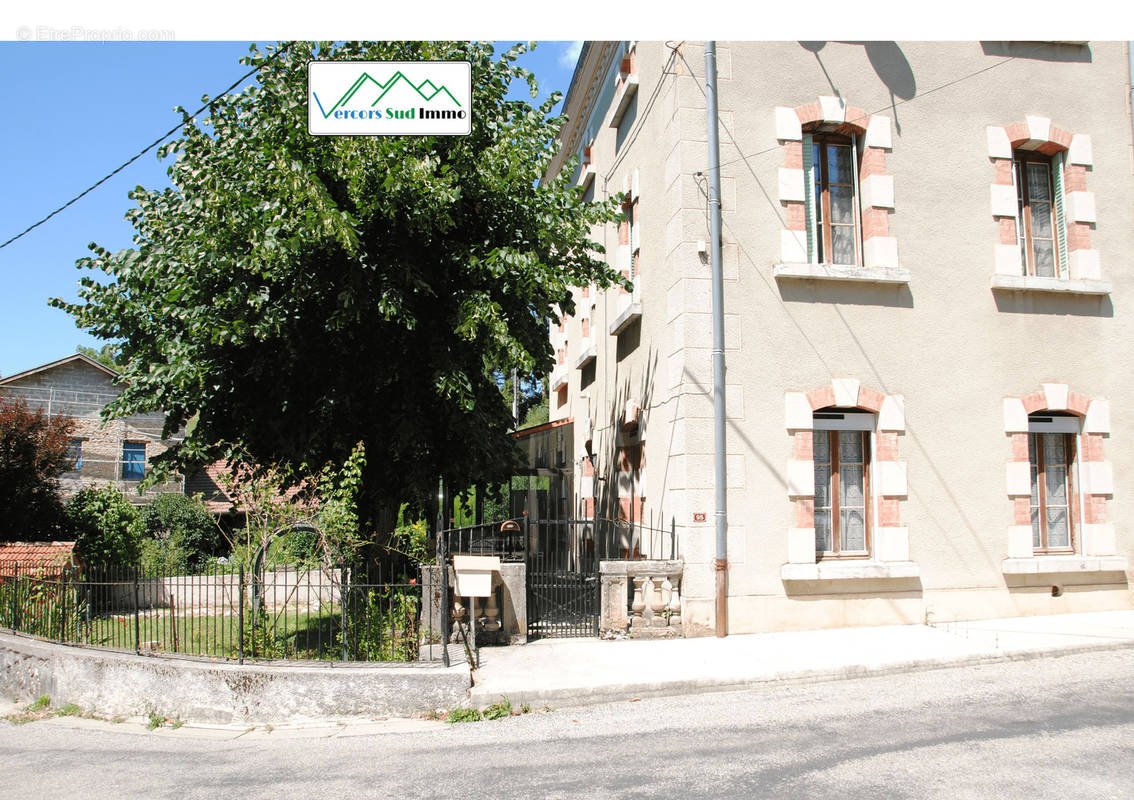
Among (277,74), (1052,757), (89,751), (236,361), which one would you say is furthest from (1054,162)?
(89,751)

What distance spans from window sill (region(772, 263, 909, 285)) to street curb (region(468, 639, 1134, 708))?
4.15 meters

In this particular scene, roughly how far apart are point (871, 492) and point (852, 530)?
50 centimetres

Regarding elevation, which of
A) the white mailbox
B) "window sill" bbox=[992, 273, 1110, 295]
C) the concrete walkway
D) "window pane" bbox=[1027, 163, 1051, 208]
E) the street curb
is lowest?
the street curb

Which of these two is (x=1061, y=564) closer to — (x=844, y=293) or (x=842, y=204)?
(x=844, y=293)

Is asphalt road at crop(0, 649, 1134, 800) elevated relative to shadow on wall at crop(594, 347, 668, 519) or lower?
lower

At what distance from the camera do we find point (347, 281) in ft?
26.6

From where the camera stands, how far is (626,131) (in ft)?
38.5

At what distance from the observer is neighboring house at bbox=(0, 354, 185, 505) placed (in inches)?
1227

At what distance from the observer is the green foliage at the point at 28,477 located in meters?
14.9

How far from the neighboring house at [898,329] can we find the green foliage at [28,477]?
12.3 metres

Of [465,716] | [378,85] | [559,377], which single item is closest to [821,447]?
[465,716]

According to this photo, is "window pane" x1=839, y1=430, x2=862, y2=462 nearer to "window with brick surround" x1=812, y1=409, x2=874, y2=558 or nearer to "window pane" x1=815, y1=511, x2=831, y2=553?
"window with brick surround" x1=812, y1=409, x2=874, y2=558

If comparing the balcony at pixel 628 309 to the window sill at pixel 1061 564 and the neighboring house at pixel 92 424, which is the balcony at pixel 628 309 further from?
the neighboring house at pixel 92 424

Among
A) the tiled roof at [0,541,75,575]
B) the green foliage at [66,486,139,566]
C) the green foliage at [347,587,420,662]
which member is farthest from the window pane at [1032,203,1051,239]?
the green foliage at [66,486,139,566]
